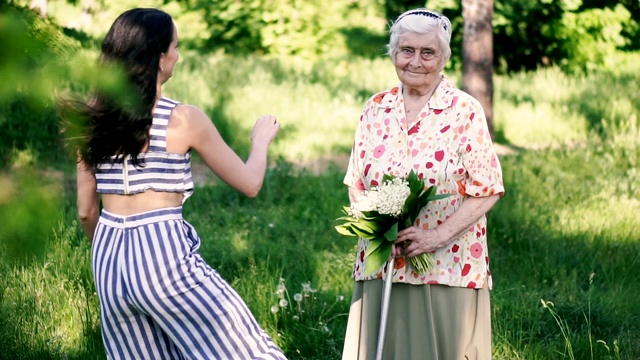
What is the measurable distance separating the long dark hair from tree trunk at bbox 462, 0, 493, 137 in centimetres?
801

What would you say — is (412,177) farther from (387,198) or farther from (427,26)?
(427,26)

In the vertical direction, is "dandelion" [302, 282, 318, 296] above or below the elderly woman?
below

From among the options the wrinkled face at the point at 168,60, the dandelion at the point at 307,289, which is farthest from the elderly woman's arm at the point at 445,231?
the dandelion at the point at 307,289

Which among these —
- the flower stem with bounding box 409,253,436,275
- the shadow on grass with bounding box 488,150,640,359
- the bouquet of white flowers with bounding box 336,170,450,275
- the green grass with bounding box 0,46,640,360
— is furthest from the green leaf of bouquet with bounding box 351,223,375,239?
the shadow on grass with bounding box 488,150,640,359

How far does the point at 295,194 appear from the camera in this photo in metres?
9.26

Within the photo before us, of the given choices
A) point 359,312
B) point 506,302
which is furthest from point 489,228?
point 359,312

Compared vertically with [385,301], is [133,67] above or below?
above

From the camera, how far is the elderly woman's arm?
4270 mm

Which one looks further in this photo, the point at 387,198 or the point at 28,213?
the point at 387,198

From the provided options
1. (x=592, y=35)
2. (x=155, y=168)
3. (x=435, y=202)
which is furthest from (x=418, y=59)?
(x=592, y=35)

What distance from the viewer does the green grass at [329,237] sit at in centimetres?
547

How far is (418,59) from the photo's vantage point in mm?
4355

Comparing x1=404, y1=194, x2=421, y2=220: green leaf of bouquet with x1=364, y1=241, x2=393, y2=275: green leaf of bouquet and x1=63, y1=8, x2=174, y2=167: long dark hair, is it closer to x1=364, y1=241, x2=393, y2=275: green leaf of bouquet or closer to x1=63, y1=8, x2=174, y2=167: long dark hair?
x1=364, y1=241, x2=393, y2=275: green leaf of bouquet

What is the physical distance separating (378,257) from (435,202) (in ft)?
1.28
